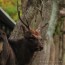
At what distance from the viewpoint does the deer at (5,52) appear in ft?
17.0

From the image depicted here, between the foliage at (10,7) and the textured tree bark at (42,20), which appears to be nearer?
the textured tree bark at (42,20)

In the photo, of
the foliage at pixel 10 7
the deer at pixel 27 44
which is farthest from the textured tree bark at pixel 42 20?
the foliage at pixel 10 7

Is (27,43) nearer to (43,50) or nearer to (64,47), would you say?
(43,50)

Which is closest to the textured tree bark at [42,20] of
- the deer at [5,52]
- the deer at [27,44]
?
the deer at [27,44]

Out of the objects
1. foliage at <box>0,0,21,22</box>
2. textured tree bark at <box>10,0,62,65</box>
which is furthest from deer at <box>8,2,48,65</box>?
foliage at <box>0,0,21,22</box>

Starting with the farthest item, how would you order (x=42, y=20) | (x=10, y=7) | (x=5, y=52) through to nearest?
1. (x=10, y=7)
2. (x=42, y=20)
3. (x=5, y=52)

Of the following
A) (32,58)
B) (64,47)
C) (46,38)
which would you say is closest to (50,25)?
(46,38)

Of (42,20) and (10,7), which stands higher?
(42,20)

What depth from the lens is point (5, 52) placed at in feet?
17.3

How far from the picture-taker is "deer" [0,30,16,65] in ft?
17.0

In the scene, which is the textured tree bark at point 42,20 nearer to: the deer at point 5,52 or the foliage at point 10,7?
the deer at point 5,52

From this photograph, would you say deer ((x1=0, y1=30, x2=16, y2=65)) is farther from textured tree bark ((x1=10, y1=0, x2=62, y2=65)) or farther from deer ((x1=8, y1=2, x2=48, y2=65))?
textured tree bark ((x1=10, y1=0, x2=62, y2=65))

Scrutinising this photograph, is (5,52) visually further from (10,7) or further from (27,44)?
(10,7)

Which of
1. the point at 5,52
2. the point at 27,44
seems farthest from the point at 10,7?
the point at 5,52
